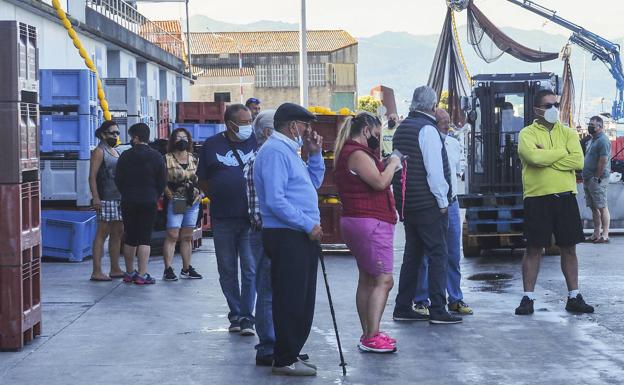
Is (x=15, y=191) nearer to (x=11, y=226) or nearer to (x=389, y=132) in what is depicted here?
(x=11, y=226)

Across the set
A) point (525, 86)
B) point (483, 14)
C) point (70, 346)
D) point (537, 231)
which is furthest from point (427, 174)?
point (483, 14)

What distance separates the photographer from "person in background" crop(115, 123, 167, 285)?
13.9m

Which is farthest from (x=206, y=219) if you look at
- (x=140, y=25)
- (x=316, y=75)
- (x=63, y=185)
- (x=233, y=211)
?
(x=316, y=75)

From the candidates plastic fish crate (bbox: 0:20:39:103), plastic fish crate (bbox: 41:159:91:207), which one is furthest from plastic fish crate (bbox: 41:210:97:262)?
plastic fish crate (bbox: 0:20:39:103)

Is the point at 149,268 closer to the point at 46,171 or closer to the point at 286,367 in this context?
the point at 46,171

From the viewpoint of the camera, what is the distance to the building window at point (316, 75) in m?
112

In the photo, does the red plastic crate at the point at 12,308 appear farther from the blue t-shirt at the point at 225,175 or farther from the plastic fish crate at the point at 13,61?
the blue t-shirt at the point at 225,175

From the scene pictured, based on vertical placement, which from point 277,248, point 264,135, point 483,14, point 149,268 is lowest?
point 149,268

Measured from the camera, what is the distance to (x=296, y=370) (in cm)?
851

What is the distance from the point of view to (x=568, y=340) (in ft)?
32.7

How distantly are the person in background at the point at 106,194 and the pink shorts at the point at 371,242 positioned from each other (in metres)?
5.79

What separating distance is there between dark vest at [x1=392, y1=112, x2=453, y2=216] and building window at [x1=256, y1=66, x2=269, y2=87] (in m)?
100

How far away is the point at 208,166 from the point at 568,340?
3.35m

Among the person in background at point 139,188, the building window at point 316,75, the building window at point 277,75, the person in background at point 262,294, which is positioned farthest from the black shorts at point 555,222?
the building window at point 316,75
